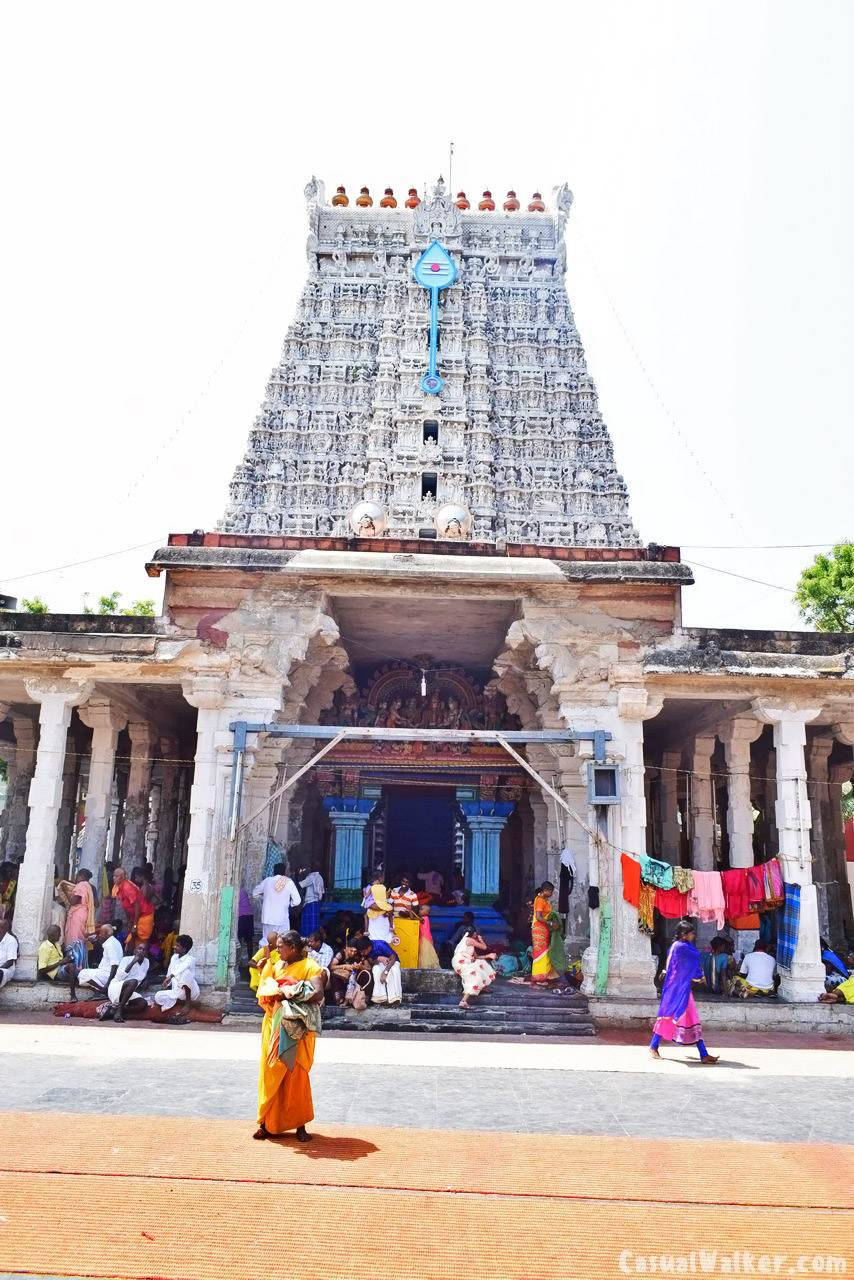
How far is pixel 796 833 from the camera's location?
454 inches

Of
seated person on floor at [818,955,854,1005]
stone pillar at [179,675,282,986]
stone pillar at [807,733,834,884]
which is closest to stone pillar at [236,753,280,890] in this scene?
stone pillar at [179,675,282,986]

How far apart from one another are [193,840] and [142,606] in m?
21.8

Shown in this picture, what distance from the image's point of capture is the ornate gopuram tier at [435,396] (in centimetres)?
3356

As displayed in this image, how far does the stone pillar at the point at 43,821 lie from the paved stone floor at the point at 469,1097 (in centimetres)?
130

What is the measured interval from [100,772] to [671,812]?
941 cm

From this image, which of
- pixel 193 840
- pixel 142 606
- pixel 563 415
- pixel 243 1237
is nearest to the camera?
pixel 243 1237

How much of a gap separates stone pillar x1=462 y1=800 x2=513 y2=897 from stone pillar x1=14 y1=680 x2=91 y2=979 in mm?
6913

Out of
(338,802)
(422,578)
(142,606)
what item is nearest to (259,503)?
(142,606)

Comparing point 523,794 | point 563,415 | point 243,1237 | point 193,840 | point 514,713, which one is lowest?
point 243,1237

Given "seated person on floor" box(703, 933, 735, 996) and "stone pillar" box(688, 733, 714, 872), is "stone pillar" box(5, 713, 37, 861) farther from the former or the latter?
"seated person on floor" box(703, 933, 735, 996)

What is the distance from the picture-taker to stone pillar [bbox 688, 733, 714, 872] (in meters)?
14.3

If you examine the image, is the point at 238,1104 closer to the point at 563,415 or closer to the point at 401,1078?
the point at 401,1078

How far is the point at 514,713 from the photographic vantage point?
Result: 1577cm

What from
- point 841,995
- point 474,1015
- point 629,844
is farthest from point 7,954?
point 841,995
